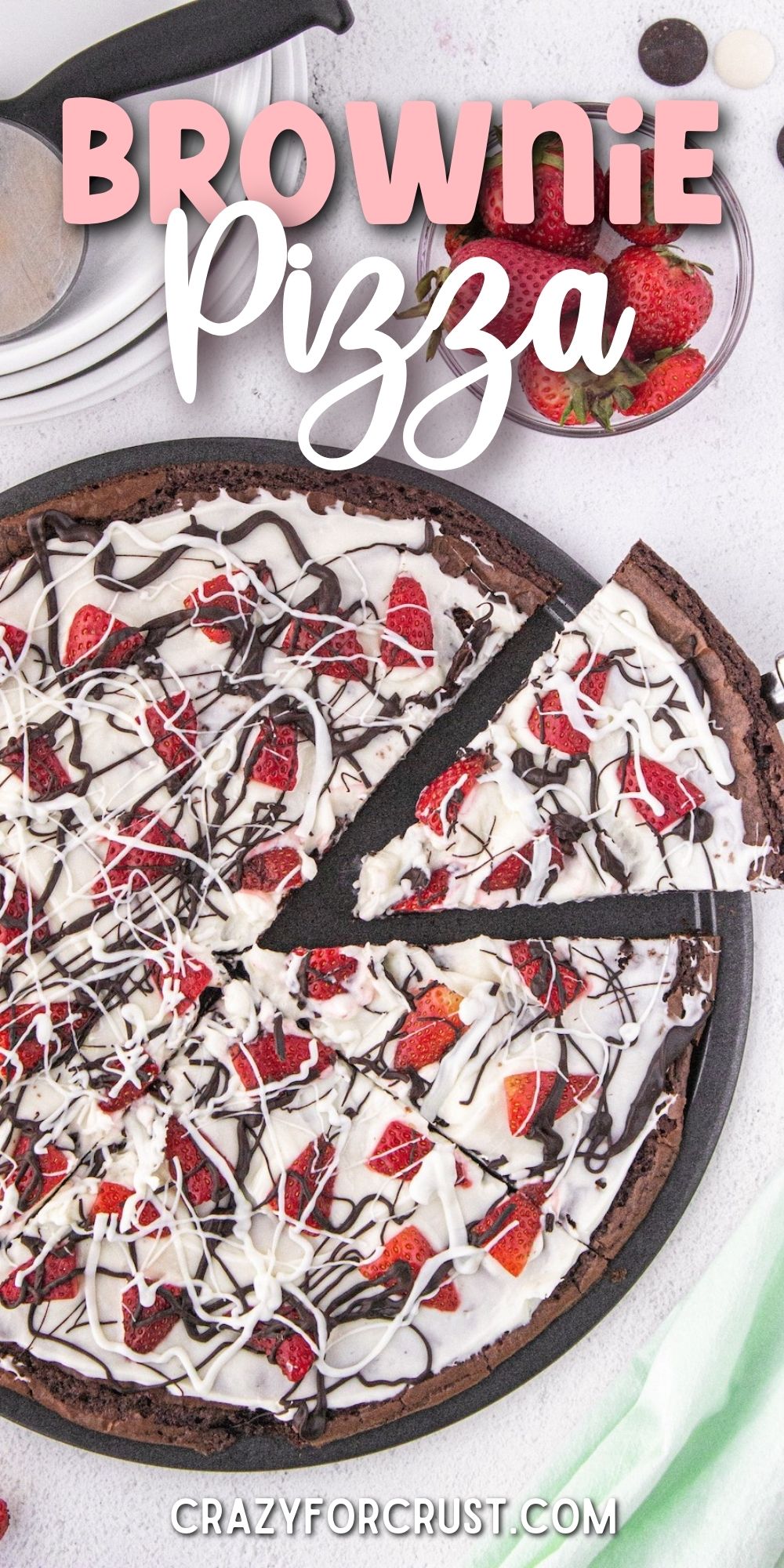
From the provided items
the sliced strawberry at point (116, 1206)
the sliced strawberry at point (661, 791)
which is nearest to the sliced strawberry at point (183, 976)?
the sliced strawberry at point (116, 1206)

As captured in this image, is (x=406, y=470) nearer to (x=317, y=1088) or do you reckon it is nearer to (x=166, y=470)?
(x=166, y=470)

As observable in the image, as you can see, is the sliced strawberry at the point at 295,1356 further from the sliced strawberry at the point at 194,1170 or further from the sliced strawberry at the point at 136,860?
the sliced strawberry at the point at 136,860

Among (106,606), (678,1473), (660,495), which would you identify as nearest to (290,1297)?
(678,1473)

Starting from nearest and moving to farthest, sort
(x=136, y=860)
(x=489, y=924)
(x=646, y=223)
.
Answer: (x=136, y=860) → (x=646, y=223) → (x=489, y=924)

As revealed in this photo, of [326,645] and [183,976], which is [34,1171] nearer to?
[183,976]

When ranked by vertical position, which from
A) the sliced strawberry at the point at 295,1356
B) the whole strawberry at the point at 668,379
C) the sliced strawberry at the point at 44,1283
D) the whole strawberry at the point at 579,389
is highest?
the whole strawberry at the point at 668,379

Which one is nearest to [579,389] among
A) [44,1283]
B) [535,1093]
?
[535,1093]
